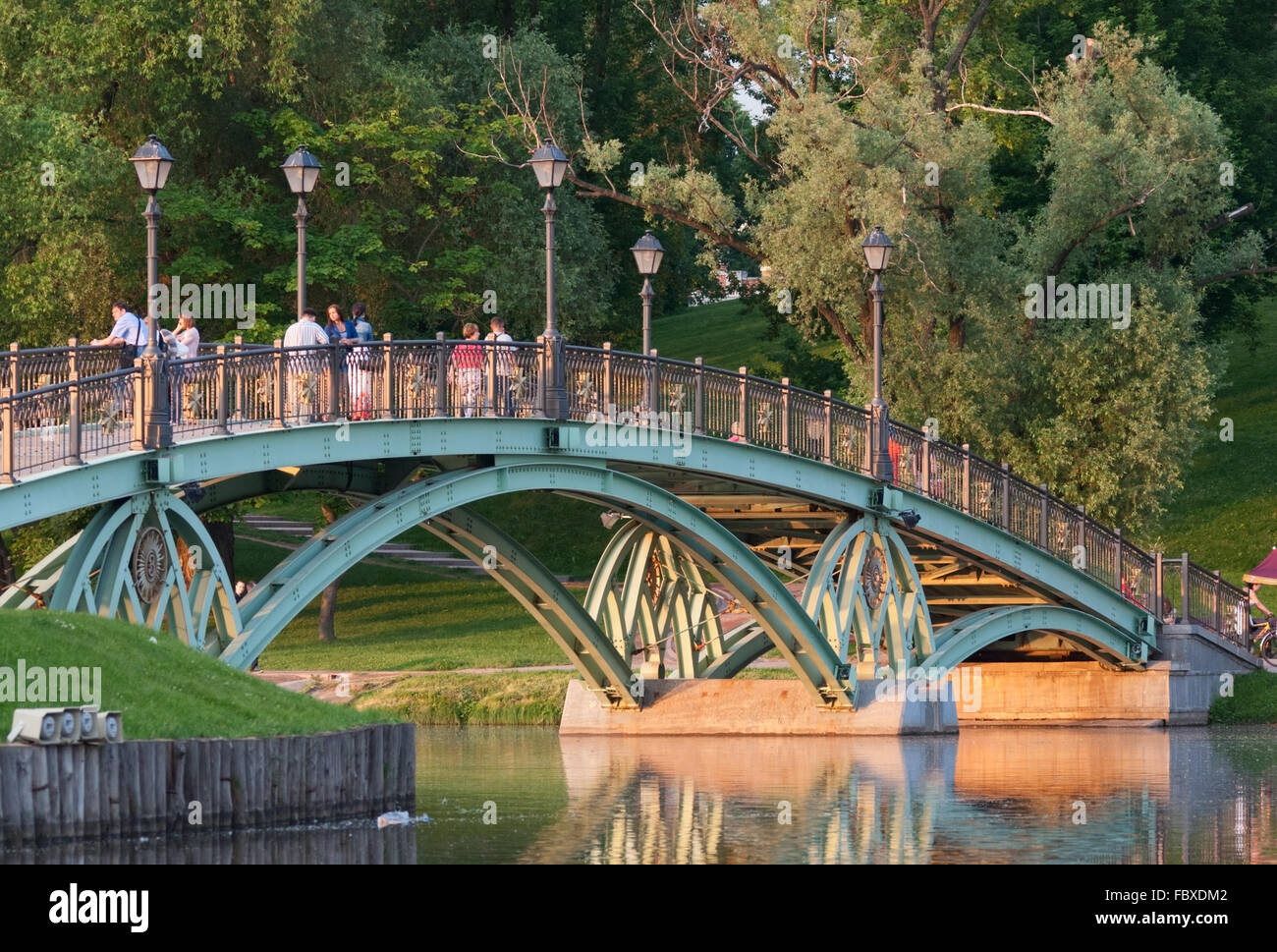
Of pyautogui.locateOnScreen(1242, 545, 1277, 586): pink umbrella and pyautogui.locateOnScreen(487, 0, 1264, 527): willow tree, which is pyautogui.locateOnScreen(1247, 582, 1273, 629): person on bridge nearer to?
pyautogui.locateOnScreen(1242, 545, 1277, 586): pink umbrella

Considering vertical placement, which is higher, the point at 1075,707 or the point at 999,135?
the point at 999,135

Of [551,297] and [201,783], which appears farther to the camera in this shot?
[551,297]

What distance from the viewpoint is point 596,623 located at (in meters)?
39.8

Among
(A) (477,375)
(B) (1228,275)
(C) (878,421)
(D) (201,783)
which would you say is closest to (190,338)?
(A) (477,375)

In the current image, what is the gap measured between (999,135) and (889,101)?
10.5 metres

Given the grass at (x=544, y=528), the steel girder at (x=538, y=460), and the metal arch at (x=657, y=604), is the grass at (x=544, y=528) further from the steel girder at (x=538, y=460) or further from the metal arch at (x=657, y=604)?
the steel girder at (x=538, y=460)

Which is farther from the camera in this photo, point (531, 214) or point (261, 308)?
point (531, 214)

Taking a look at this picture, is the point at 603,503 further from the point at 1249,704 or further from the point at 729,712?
the point at 1249,704

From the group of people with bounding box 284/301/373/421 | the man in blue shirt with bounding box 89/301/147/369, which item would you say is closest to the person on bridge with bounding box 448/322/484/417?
the group of people with bounding box 284/301/373/421

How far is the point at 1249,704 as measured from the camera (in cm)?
4634

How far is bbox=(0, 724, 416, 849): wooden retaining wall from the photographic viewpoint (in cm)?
2142

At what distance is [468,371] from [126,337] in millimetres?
4714
